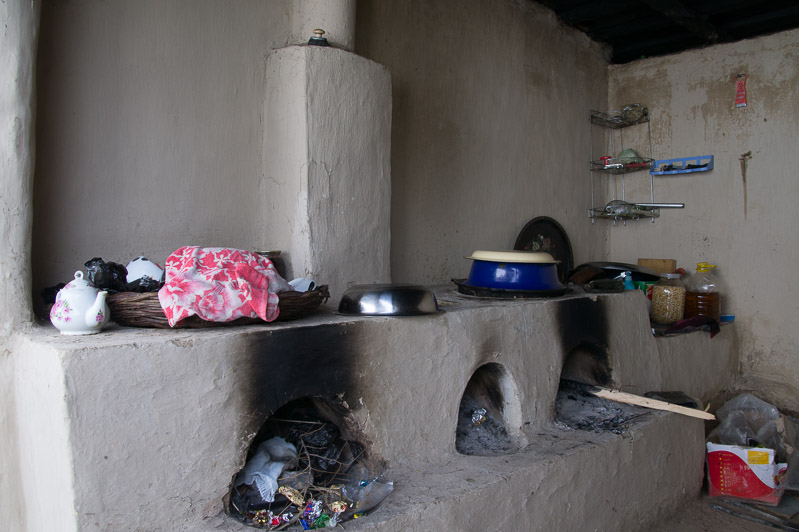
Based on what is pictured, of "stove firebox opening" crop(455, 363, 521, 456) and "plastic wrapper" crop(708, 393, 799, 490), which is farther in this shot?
"plastic wrapper" crop(708, 393, 799, 490)

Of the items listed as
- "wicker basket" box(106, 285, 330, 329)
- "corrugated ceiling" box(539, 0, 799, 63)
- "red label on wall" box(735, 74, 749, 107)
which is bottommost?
"wicker basket" box(106, 285, 330, 329)

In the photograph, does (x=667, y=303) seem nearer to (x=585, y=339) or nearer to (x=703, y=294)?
(x=703, y=294)

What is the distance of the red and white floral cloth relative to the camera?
1562 mm

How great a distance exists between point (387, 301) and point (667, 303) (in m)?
2.37

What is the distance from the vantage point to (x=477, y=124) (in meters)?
3.40

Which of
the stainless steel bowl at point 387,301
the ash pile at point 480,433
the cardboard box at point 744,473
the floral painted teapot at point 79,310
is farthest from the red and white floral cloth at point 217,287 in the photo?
the cardboard box at point 744,473

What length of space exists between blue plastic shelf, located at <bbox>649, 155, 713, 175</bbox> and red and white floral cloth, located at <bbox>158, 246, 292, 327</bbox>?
3368 mm

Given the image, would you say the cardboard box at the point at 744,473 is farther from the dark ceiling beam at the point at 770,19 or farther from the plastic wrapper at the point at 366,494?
the dark ceiling beam at the point at 770,19

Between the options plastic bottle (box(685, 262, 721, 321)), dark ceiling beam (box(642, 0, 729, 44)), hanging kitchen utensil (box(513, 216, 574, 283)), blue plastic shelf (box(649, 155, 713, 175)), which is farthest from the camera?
blue plastic shelf (box(649, 155, 713, 175))

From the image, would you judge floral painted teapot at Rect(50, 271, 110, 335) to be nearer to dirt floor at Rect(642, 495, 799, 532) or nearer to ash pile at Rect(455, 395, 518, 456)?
ash pile at Rect(455, 395, 518, 456)

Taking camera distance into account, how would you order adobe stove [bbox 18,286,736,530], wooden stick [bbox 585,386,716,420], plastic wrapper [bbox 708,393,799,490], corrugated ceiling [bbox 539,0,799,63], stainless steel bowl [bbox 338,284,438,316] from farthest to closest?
corrugated ceiling [bbox 539,0,799,63] < plastic wrapper [bbox 708,393,799,490] < wooden stick [bbox 585,386,716,420] < stainless steel bowl [bbox 338,284,438,316] < adobe stove [bbox 18,286,736,530]

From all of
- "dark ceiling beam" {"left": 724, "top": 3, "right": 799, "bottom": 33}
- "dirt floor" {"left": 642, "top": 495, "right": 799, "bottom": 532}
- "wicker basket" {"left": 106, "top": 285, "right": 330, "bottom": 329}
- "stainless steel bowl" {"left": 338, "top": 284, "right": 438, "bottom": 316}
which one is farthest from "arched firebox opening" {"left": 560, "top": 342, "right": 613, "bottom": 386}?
"dark ceiling beam" {"left": 724, "top": 3, "right": 799, "bottom": 33}

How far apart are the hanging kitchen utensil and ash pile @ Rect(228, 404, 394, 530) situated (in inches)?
81.3

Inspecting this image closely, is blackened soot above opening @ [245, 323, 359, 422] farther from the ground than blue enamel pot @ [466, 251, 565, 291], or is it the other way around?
blue enamel pot @ [466, 251, 565, 291]
